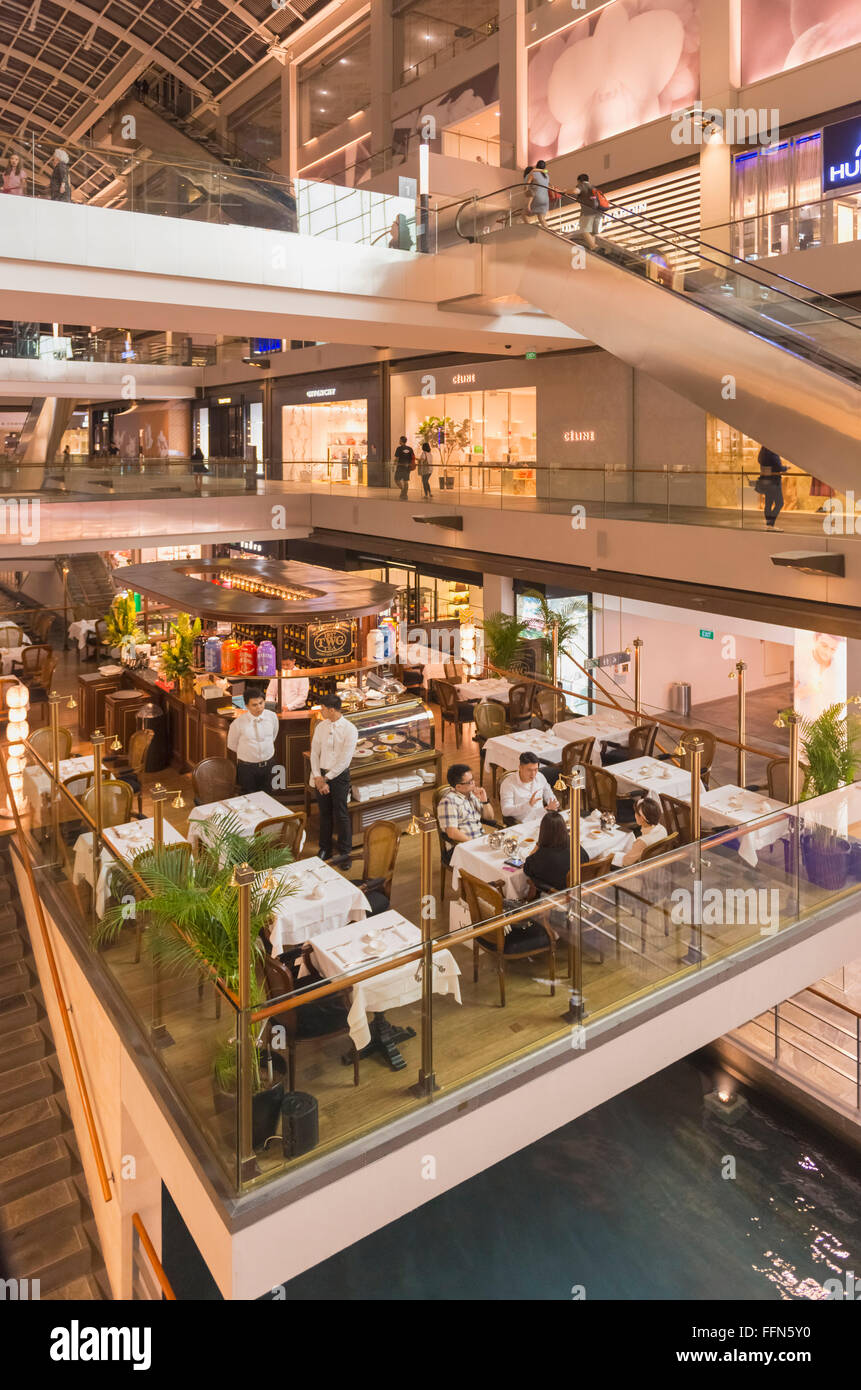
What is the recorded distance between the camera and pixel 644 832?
7.86 meters

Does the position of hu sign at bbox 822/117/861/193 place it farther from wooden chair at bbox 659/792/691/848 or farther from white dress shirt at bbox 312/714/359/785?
white dress shirt at bbox 312/714/359/785

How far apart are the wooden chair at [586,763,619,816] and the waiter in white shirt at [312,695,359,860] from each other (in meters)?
2.32

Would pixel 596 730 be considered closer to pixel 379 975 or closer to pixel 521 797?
pixel 521 797

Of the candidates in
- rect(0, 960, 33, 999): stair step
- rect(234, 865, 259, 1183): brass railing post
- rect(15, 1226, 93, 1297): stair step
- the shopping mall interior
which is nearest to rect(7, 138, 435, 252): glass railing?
the shopping mall interior

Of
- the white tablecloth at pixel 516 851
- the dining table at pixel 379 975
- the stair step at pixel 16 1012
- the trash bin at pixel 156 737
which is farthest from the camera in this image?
the trash bin at pixel 156 737

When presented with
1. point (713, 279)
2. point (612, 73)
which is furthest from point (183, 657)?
point (612, 73)

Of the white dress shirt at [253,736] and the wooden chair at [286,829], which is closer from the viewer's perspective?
the wooden chair at [286,829]

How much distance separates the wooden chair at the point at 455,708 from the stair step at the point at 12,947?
222 inches

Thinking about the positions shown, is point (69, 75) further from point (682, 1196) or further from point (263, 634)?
point (682, 1196)

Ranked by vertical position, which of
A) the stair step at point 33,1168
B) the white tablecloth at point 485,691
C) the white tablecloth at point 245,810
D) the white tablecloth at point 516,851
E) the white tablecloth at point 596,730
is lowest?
the stair step at point 33,1168

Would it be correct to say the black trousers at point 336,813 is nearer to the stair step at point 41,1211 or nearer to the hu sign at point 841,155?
the stair step at point 41,1211

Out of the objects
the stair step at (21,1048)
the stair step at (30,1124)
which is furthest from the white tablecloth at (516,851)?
the stair step at (21,1048)

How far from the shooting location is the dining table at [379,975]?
16.9 feet

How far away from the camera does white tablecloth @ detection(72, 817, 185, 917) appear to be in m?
6.82
